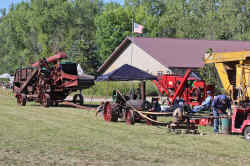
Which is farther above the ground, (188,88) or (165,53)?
(165,53)

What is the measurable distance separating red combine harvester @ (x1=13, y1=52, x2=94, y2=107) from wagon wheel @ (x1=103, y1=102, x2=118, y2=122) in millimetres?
8123

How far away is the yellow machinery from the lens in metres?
18.6

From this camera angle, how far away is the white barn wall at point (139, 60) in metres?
51.5

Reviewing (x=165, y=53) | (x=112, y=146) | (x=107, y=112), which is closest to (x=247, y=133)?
(x=112, y=146)

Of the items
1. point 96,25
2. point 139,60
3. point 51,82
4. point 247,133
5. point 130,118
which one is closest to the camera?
point 247,133

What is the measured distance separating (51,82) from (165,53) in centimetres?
2400

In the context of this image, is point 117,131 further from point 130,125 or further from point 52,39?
point 52,39

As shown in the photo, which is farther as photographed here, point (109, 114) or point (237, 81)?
point (109, 114)

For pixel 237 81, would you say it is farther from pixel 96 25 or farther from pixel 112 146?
pixel 96 25

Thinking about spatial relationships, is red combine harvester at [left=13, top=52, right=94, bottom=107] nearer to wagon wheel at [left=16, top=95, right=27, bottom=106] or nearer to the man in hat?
wagon wheel at [left=16, top=95, right=27, bottom=106]

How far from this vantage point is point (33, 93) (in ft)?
106

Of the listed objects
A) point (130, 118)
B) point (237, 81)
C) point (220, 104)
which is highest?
point (237, 81)

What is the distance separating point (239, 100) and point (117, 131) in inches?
192

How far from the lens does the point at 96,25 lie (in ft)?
299
